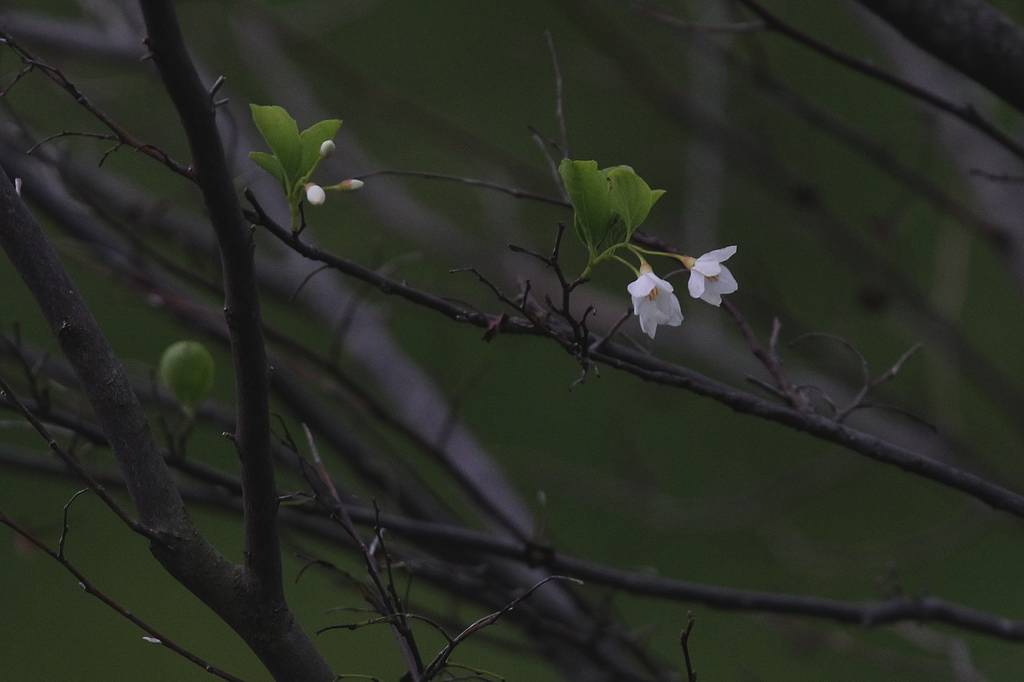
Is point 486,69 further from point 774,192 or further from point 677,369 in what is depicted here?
point 677,369

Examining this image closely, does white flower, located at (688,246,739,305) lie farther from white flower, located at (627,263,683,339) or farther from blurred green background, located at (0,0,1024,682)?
blurred green background, located at (0,0,1024,682)

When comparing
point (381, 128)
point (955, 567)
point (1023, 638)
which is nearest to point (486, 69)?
point (381, 128)

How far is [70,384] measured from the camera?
36.2 inches

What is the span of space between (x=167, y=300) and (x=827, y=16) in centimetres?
151

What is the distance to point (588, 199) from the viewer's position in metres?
0.46

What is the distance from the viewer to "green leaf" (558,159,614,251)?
45 centimetres

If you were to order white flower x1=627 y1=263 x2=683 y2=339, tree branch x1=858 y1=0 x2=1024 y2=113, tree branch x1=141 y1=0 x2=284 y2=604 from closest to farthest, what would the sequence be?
tree branch x1=141 y1=0 x2=284 y2=604
white flower x1=627 y1=263 x2=683 y2=339
tree branch x1=858 y1=0 x2=1024 y2=113

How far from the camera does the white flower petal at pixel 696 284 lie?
0.48 metres

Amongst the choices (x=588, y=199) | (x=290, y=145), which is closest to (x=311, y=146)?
(x=290, y=145)

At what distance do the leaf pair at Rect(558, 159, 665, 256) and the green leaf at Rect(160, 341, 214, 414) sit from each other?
33 centimetres

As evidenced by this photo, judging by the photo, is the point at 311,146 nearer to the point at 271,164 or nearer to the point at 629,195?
the point at 271,164

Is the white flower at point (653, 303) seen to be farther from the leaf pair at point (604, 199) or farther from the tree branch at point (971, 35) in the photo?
the tree branch at point (971, 35)

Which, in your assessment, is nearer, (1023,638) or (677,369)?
(677,369)

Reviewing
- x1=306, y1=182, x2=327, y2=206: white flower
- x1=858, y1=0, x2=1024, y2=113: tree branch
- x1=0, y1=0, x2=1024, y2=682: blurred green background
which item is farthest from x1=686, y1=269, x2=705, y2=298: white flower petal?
x1=0, y1=0, x2=1024, y2=682: blurred green background
